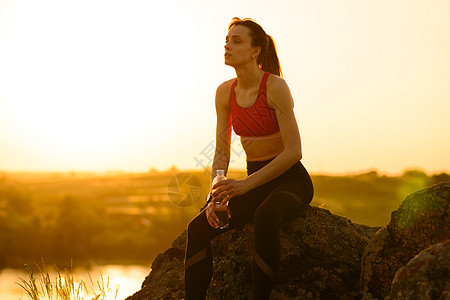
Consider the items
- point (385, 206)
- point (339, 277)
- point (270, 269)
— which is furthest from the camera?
point (385, 206)

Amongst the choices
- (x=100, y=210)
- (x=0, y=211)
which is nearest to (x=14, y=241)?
(x=0, y=211)

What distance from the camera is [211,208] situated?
468 centimetres

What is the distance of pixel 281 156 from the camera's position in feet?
15.3

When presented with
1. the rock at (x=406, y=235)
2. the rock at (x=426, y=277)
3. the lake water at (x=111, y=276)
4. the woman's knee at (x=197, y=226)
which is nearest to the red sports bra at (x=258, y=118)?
the woman's knee at (x=197, y=226)

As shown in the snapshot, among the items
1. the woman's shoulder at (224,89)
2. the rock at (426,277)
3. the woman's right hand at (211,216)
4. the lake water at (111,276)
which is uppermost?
the lake water at (111,276)

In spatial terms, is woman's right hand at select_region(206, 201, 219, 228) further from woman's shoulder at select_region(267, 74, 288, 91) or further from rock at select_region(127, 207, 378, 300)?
woman's shoulder at select_region(267, 74, 288, 91)

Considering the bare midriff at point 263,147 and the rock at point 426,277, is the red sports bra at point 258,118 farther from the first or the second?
the rock at point 426,277

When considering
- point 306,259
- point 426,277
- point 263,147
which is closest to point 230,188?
point 263,147

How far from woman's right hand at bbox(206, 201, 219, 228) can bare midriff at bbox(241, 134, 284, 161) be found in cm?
76

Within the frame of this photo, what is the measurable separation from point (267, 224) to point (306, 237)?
3.23ft

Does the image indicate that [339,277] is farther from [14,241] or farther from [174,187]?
[14,241]

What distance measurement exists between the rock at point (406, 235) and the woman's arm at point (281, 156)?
112 centimetres

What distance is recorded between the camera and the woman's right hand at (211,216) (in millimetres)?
4680

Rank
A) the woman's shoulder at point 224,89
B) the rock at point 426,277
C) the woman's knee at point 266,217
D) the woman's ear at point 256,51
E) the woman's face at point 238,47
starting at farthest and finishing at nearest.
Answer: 1. the woman's shoulder at point 224,89
2. the woman's ear at point 256,51
3. the woman's face at point 238,47
4. the woman's knee at point 266,217
5. the rock at point 426,277
